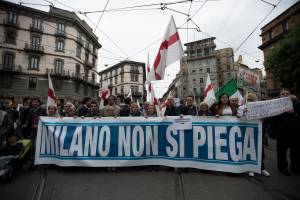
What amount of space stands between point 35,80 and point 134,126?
32.8 metres

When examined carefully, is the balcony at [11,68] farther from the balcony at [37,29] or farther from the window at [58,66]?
the balcony at [37,29]

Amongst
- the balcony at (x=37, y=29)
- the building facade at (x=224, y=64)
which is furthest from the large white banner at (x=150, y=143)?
the building facade at (x=224, y=64)

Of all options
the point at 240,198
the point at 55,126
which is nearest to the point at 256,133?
the point at 240,198

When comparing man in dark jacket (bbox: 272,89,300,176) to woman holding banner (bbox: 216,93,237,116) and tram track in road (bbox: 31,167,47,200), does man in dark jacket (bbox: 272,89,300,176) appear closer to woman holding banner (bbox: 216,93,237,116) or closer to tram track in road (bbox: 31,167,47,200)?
woman holding banner (bbox: 216,93,237,116)

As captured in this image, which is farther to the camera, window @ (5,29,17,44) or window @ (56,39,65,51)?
window @ (56,39,65,51)

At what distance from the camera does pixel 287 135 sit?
12.8ft

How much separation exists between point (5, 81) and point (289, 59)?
39.5 meters

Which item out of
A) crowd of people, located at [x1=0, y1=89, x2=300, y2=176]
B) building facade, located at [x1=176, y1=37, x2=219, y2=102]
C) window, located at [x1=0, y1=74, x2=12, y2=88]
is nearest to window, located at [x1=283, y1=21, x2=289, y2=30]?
building facade, located at [x1=176, y1=37, x2=219, y2=102]

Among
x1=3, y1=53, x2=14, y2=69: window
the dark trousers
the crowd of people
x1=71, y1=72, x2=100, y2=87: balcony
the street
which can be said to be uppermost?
x1=3, y1=53, x2=14, y2=69: window

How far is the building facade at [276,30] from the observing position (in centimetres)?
2745

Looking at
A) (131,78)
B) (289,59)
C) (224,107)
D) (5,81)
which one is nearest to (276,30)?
(289,59)

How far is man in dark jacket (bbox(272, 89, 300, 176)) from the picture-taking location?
12.6ft

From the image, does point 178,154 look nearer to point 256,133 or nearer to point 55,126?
point 256,133

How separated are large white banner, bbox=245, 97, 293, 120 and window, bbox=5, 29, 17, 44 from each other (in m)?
37.5
